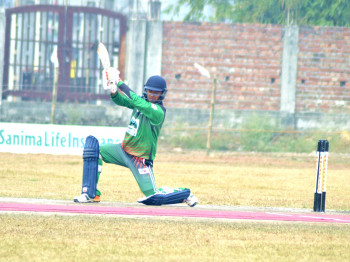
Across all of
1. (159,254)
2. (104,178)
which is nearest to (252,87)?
(104,178)

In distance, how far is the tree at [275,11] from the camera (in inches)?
1113

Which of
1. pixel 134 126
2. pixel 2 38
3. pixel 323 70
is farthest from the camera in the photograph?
pixel 323 70

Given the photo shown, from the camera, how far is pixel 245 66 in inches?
1081

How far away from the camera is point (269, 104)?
27.5 metres

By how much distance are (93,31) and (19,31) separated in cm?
274

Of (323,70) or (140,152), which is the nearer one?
(140,152)

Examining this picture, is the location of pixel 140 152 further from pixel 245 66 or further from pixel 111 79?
pixel 245 66

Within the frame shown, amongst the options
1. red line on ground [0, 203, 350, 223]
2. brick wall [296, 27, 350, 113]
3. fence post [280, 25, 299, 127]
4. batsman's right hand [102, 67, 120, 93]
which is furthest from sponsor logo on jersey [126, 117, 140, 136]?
brick wall [296, 27, 350, 113]

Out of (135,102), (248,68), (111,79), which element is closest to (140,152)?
(135,102)

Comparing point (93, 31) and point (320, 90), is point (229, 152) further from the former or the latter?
point (93, 31)

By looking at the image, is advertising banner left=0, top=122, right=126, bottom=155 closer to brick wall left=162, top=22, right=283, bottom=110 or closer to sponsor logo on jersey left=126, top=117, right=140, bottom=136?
brick wall left=162, top=22, right=283, bottom=110

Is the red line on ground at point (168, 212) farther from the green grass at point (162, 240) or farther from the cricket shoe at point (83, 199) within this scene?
the green grass at point (162, 240)

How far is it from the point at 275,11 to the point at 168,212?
20.3m

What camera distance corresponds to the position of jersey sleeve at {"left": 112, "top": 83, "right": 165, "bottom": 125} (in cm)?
911
